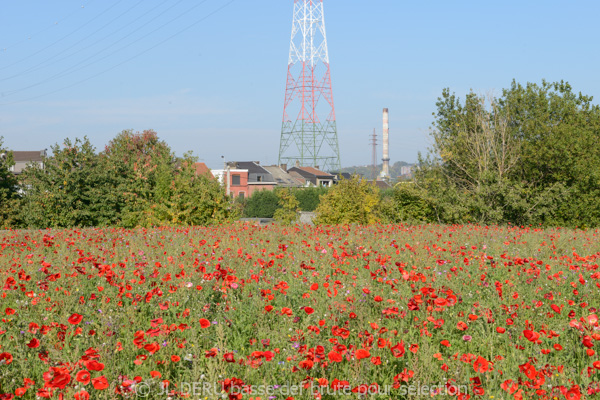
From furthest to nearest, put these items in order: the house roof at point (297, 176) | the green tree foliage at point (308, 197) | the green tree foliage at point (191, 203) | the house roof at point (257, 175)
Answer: the house roof at point (297, 176)
the house roof at point (257, 175)
the green tree foliage at point (308, 197)
the green tree foliage at point (191, 203)

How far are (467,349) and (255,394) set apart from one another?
2.23m

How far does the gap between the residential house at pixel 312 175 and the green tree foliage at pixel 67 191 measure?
65.6 metres

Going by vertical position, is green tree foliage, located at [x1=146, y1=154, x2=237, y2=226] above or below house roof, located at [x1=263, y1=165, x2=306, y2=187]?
below

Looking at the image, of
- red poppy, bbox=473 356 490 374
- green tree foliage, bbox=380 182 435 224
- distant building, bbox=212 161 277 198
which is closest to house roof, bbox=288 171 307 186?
distant building, bbox=212 161 277 198

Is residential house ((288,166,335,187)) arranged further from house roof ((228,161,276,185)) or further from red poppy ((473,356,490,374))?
red poppy ((473,356,490,374))

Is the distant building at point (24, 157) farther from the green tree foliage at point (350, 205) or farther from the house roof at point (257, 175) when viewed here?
the green tree foliage at point (350, 205)

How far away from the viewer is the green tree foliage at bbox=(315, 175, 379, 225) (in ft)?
84.3

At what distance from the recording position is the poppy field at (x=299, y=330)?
347 cm

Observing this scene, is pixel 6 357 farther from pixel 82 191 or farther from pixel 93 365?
pixel 82 191

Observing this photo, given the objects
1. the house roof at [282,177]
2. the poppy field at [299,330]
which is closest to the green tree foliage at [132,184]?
the poppy field at [299,330]

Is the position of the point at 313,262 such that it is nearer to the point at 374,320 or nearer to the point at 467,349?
the point at 374,320

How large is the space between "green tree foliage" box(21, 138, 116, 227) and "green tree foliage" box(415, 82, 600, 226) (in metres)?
19.8

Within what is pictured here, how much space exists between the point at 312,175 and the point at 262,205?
37233 millimetres

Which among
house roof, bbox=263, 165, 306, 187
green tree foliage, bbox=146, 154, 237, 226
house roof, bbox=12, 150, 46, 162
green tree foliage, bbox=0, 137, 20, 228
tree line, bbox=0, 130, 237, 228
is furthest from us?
house roof, bbox=12, 150, 46, 162
